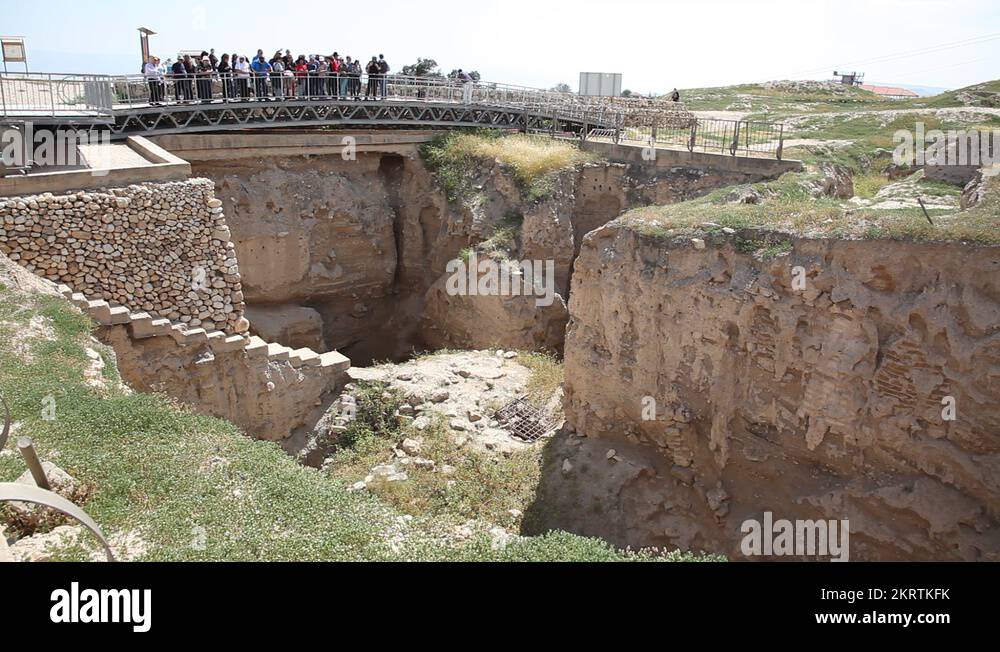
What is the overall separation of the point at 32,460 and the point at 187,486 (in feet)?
6.38

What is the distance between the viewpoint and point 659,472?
1184 centimetres

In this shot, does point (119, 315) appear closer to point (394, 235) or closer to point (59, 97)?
point (59, 97)

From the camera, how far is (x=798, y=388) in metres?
10.1

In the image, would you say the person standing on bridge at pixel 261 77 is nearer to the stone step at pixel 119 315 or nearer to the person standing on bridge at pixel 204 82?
the person standing on bridge at pixel 204 82

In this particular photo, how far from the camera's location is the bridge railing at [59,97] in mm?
13281

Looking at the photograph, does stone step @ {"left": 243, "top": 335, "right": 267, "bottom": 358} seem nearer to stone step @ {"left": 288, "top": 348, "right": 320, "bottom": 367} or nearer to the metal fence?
stone step @ {"left": 288, "top": 348, "right": 320, "bottom": 367}

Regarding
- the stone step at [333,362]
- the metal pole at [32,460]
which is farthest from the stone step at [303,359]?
the metal pole at [32,460]

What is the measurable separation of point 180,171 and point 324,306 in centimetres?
705

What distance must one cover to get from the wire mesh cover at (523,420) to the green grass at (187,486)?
3.38m

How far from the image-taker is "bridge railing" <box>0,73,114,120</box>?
13281 mm

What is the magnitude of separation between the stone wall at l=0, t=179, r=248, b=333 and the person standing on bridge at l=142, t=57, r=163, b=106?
3970 millimetres

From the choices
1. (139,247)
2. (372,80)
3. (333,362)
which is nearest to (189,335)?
(139,247)

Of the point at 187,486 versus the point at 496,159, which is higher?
the point at 496,159
